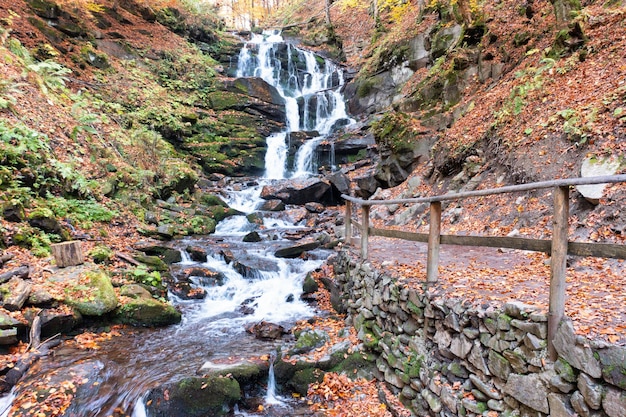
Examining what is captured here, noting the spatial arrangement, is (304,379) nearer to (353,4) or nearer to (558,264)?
(558,264)

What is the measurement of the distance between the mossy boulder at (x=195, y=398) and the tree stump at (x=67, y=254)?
3723 millimetres

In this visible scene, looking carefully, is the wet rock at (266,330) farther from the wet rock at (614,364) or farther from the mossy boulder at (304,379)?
the wet rock at (614,364)

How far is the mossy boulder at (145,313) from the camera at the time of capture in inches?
277

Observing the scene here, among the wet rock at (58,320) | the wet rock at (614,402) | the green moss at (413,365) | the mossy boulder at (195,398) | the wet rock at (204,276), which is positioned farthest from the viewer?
the wet rock at (204,276)

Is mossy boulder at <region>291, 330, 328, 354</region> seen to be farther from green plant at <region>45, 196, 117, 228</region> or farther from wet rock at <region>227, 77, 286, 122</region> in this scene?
wet rock at <region>227, 77, 286, 122</region>

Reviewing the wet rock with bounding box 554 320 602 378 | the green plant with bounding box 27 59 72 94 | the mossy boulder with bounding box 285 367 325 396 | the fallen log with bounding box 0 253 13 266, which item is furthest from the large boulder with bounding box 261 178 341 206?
the wet rock with bounding box 554 320 602 378

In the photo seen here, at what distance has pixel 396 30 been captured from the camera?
24641mm

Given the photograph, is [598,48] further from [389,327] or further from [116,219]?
[116,219]

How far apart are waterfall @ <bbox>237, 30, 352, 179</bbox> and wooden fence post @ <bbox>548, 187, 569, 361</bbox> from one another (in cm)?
1752

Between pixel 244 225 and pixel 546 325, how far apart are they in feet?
41.4

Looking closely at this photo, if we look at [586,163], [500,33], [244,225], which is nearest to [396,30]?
[500,33]

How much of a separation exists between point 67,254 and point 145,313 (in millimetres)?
1945

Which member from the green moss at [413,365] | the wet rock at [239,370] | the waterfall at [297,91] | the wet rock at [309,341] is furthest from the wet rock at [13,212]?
the waterfall at [297,91]

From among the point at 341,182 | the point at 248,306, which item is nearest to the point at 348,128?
the point at 341,182
